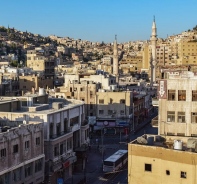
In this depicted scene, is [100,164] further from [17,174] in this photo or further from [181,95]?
[181,95]

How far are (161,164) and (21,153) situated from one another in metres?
11.6

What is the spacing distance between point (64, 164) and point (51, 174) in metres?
2.16

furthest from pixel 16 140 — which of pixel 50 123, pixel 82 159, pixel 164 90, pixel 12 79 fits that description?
pixel 12 79

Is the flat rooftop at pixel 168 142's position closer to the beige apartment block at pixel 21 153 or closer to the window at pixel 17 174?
the beige apartment block at pixel 21 153

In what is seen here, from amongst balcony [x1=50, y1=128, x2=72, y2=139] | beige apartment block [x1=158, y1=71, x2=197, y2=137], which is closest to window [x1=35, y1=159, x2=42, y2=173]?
balcony [x1=50, y1=128, x2=72, y2=139]

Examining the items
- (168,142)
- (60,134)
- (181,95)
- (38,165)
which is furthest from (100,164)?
(168,142)

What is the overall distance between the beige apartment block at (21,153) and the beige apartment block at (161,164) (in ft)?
30.6

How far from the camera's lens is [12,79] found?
218 feet

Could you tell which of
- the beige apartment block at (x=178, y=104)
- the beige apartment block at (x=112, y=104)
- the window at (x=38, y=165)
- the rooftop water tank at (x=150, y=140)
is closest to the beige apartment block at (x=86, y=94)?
the beige apartment block at (x=112, y=104)

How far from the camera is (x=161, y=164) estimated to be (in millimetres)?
17781

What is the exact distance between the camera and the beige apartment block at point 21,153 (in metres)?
24.8

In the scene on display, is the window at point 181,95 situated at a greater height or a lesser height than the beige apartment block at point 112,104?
greater

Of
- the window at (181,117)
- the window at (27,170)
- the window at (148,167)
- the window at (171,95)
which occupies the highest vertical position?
the window at (171,95)

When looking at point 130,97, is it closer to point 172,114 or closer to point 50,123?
point 50,123
